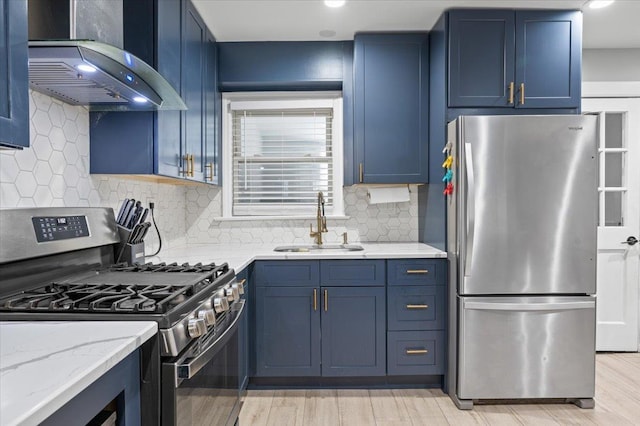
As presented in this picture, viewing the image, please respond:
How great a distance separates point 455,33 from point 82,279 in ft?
8.39

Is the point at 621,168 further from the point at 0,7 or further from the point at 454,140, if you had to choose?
the point at 0,7

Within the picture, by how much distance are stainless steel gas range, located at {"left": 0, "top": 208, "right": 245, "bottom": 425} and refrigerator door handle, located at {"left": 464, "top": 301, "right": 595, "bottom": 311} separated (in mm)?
1428

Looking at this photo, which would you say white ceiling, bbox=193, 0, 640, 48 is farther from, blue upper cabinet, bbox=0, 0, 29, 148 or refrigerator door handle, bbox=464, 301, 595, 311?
refrigerator door handle, bbox=464, 301, 595, 311

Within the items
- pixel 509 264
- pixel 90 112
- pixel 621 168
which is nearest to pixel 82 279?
pixel 90 112

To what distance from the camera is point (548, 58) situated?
9.28 ft

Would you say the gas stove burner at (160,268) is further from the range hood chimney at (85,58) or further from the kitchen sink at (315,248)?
the kitchen sink at (315,248)

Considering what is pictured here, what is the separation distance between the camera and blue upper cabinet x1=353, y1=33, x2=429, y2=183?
3139 mm

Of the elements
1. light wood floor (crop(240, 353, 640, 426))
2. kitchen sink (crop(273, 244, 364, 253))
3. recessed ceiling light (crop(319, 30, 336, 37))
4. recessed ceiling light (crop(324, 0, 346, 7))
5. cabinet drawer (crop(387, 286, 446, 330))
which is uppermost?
recessed ceiling light (crop(319, 30, 336, 37))

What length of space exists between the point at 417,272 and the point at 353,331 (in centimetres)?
57

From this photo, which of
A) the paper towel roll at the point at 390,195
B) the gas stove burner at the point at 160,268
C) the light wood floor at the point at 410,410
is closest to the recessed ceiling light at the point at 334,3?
the paper towel roll at the point at 390,195

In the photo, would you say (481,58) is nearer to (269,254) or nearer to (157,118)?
(269,254)

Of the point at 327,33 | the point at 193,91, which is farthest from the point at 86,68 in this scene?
the point at 327,33

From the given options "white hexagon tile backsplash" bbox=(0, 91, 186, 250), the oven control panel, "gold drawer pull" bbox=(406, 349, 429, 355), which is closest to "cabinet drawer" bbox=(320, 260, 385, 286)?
"gold drawer pull" bbox=(406, 349, 429, 355)

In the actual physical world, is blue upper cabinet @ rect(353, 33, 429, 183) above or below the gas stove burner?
above
